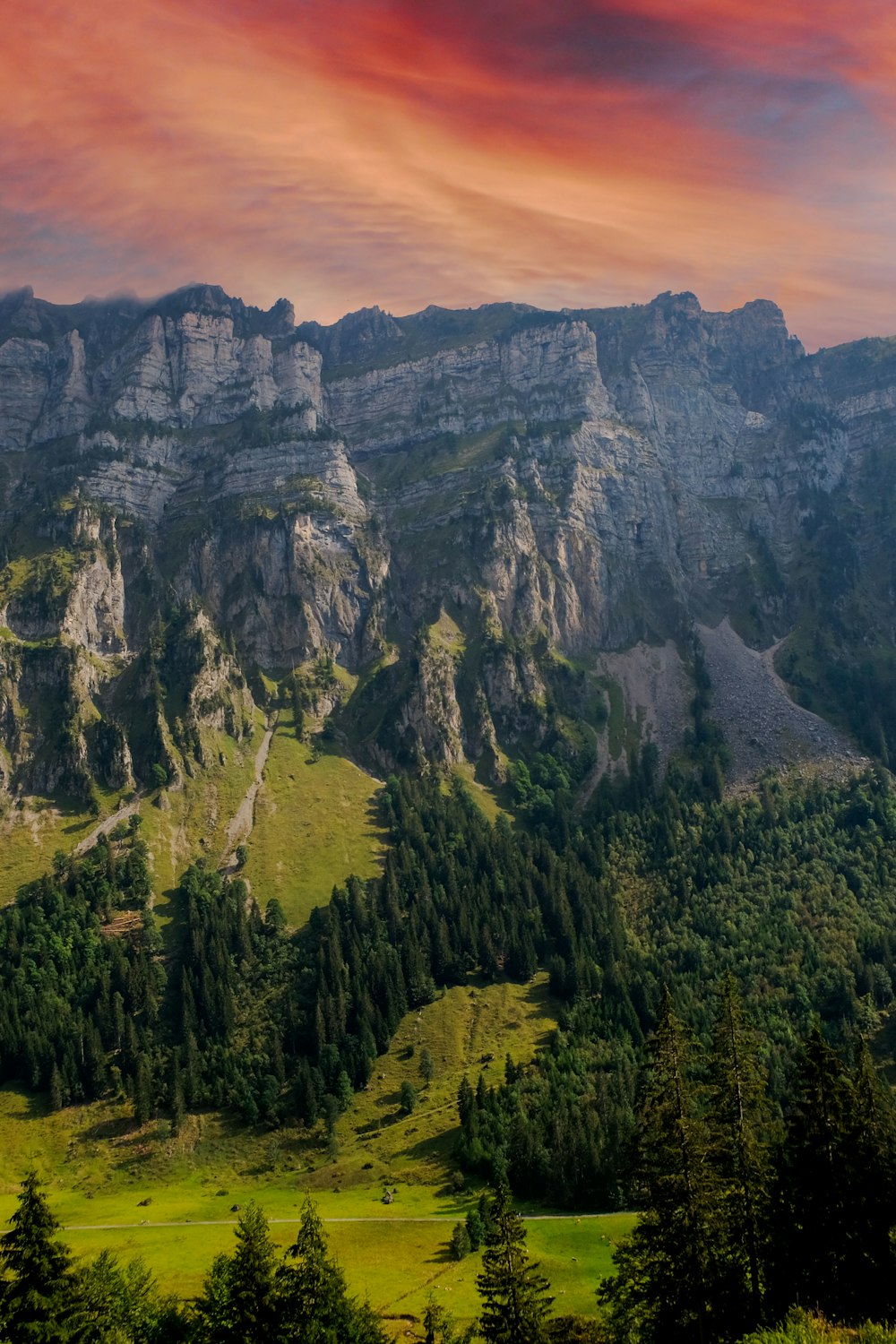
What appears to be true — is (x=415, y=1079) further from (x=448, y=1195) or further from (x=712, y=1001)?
(x=712, y=1001)

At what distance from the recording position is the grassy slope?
108250 millimetres

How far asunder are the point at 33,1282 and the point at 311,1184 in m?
112

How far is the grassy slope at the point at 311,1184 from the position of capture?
108 m

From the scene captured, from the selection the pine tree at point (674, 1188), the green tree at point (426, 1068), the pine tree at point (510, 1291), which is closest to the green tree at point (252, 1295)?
the pine tree at point (510, 1291)

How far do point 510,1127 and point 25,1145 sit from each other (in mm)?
89595

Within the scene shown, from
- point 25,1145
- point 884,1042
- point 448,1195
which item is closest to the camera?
point 448,1195

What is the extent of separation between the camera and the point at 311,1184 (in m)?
155

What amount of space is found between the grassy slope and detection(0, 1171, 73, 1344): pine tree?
5192 centimetres

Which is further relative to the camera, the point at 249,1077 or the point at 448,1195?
the point at 249,1077

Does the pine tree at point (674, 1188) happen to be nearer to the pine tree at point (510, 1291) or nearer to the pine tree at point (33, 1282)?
the pine tree at point (510, 1291)

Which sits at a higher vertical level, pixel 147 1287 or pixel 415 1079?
pixel 147 1287

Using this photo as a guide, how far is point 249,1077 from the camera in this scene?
18962 cm

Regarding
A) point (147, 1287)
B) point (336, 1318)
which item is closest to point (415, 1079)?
point (147, 1287)

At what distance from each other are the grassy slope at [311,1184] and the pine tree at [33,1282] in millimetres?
51919
